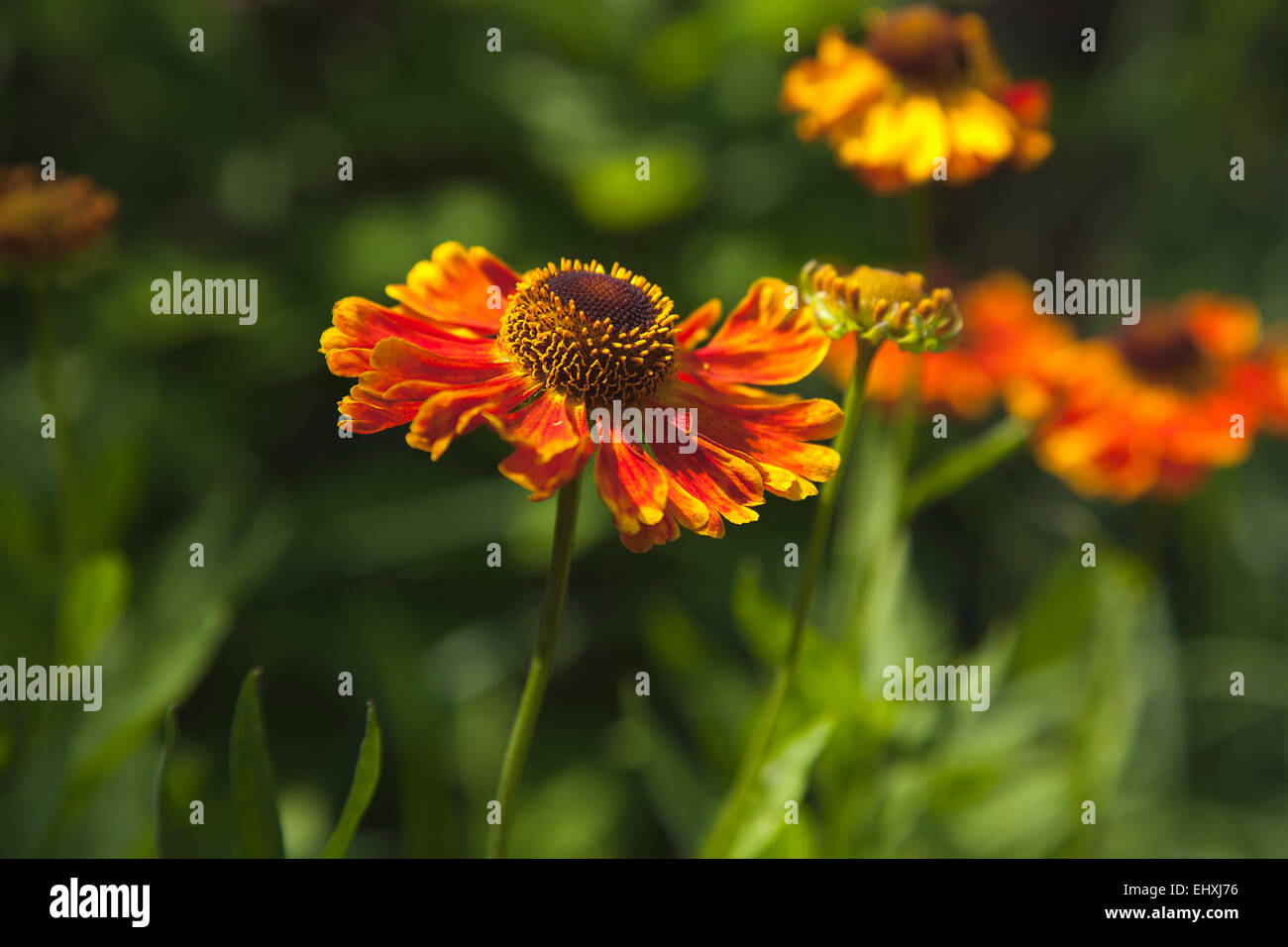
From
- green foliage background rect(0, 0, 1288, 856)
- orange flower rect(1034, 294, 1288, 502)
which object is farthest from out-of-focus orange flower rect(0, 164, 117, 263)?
orange flower rect(1034, 294, 1288, 502)

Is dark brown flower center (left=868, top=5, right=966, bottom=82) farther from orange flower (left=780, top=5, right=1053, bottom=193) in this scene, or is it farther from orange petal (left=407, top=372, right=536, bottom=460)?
orange petal (left=407, top=372, right=536, bottom=460)

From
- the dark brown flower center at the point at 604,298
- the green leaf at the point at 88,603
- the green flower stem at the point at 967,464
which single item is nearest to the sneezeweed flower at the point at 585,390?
the dark brown flower center at the point at 604,298

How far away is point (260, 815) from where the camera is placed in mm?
829

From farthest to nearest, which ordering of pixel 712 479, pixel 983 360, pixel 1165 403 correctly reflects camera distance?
1. pixel 983 360
2. pixel 1165 403
3. pixel 712 479

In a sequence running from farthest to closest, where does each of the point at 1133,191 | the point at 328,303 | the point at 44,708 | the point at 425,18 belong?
1. the point at 1133,191
2. the point at 425,18
3. the point at 328,303
4. the point at 44,708

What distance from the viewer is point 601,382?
0.87 meters

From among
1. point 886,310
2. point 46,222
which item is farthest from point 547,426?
point 46,222

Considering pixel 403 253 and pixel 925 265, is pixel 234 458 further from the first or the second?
pixel 925 265

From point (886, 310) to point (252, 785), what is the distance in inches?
24.7

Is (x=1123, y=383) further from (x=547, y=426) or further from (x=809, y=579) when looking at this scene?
(x=547, y=426)

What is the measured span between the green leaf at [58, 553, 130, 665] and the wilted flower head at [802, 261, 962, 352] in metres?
0.80
